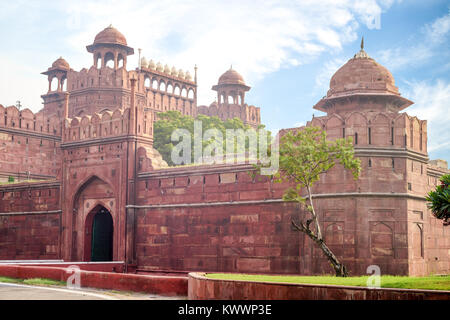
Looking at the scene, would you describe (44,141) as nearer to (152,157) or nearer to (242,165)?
(152,157)

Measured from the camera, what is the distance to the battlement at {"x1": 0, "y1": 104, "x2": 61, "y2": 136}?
30.9m

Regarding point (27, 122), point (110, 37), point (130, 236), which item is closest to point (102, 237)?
point (130, 236)

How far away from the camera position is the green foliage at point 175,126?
1508 inches

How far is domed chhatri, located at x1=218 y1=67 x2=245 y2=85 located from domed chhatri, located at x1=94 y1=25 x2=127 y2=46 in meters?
11.1

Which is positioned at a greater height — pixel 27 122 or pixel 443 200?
pixel 27 122

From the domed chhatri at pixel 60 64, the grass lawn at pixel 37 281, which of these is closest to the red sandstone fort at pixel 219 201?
the grass lawn at pixel 37 281

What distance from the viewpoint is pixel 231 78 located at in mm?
48562

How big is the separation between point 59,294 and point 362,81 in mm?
11148

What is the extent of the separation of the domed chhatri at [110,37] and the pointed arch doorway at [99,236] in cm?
1728

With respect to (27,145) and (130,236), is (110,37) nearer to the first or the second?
(27,145)

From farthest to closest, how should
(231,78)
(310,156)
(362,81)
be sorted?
1. (231,78)
2. (362,81)
3. (310,156)

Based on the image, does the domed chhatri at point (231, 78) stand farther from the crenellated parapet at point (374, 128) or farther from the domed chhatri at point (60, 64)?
the crenellated parapet at point (374, 128)

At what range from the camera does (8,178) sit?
30.6 meters
